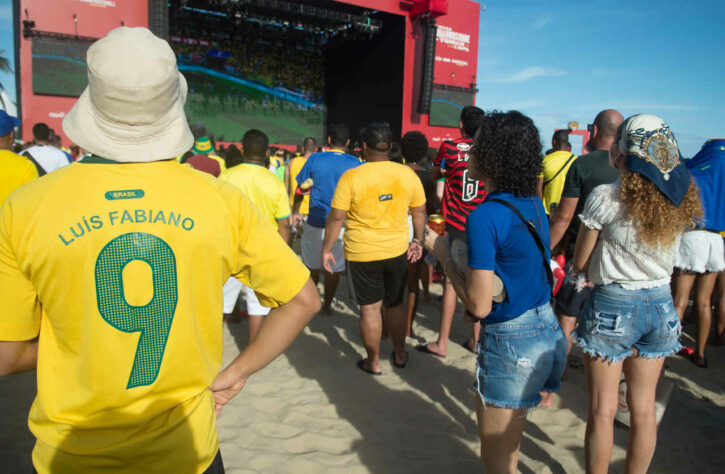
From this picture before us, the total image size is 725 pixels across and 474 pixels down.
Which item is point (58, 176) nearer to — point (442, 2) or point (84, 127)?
point (84, 127)

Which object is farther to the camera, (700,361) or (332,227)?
(700,361)

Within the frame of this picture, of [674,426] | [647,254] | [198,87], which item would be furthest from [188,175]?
[198,87]

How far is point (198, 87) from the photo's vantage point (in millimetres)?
18688

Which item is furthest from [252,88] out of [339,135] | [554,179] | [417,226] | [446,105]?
[417,226]

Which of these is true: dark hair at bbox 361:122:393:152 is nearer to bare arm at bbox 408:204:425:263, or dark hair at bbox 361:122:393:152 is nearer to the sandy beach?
bare arm at bbox 408:204:425:263

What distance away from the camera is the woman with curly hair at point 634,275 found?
1.86 m

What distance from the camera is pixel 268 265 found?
45.4 inches

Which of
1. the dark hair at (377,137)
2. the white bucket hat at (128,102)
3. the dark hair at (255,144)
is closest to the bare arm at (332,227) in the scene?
the dark hair at (377,137)

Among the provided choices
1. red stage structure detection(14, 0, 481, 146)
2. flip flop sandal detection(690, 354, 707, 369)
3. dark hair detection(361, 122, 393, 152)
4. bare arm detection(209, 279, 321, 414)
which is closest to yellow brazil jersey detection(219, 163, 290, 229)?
dark hair detection(361, 122, 393, 152)

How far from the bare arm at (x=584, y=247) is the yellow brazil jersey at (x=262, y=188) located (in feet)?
7.19

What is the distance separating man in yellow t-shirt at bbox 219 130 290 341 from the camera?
3.53 m

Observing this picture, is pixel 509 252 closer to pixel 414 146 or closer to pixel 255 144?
pixel 255 144

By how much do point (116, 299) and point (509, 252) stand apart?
1.31 m

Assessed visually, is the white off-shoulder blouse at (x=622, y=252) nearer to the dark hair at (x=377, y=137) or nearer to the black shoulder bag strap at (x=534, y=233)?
the black shoulder bag strap at (x=534, y=233)
